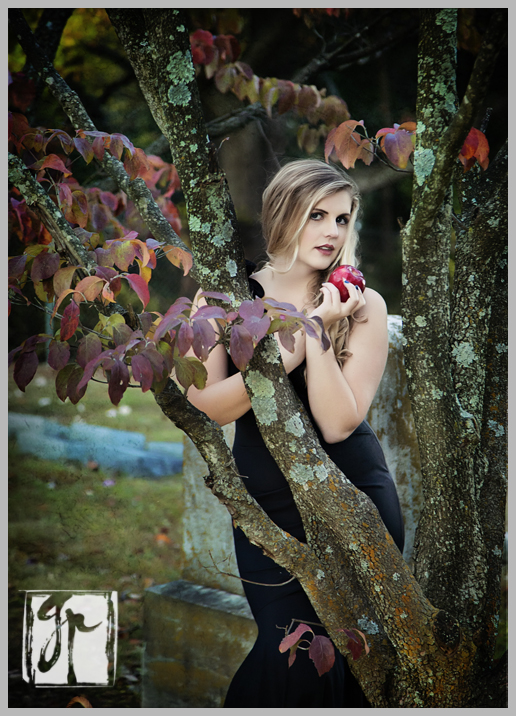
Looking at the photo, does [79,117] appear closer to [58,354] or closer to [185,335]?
[58,354]

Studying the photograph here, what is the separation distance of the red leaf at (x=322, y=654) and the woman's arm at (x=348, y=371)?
1.32 feet

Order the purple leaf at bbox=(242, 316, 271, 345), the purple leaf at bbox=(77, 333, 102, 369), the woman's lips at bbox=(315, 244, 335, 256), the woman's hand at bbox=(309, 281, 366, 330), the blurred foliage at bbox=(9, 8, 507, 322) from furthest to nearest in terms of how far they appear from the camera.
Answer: the blurred foliage at bbox=(9, 8, 507, 322) → the woman's lips at bbox=(315, 244, 335, 256) → the woman's hand at bbox=(309, 281, 366, 330) → the purple leaf at bbox=(77, 333, 102, 369) → the purple leaf at bbox=(242, 316, 271, 345)

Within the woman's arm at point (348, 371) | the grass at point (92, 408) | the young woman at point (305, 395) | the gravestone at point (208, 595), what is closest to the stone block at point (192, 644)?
the gravestone at point (208, 595)

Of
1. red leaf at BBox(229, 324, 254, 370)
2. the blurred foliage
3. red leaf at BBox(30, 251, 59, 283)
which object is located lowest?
red leaf at BBox(229, 324, 254, 370)

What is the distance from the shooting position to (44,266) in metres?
1.08

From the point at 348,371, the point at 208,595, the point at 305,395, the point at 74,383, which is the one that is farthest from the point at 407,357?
the point at 208,595

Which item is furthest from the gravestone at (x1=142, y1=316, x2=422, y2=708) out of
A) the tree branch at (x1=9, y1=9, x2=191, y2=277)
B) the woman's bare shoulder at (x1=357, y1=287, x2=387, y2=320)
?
the tree branch at (x1=9, y1=9, x2=191, y2=277)

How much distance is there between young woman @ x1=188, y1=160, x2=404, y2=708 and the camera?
120 centimetres

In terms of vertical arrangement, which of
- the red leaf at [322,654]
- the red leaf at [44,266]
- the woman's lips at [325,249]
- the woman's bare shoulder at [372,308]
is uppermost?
Answer: the woman's lips at [325,249]

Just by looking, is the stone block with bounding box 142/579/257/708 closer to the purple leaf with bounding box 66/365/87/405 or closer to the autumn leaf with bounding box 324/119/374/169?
the purple leaf with bounding box 66/365/87/405

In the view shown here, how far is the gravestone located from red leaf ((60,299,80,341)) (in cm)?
89

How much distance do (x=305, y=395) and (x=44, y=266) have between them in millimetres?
618

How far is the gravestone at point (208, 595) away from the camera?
1.72m

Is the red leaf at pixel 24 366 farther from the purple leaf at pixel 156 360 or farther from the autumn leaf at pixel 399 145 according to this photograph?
the autumn leaf at pixel 399 145
